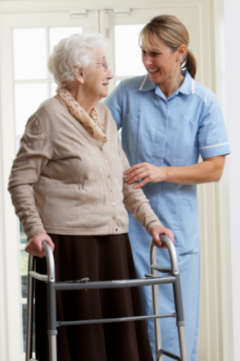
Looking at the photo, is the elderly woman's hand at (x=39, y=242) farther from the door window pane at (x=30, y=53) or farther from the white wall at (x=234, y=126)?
the door window pane at (x=30, y=53)

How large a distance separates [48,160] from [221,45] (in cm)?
175

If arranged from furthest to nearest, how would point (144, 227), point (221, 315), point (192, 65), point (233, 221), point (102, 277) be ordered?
point (221, 315), point (233, 221), point (192, 65), point (144, 227), point (102, 277)

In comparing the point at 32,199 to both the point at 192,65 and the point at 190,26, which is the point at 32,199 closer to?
the point at 192,65

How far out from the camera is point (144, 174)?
2197mm

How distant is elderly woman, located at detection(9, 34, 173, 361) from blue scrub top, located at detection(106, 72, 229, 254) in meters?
0.25

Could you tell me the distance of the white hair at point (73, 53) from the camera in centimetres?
212

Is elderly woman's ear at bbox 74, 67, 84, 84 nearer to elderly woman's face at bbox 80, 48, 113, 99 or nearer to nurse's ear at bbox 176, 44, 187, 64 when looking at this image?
elderly woman's face at bbox 80, 48, 113, 99

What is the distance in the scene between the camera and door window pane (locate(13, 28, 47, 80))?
12.4 feet

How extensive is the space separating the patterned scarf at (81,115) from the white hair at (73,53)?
0.21 feet

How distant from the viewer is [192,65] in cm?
254

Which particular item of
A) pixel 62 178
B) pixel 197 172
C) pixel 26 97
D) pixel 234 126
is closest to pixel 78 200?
pixel 62 178

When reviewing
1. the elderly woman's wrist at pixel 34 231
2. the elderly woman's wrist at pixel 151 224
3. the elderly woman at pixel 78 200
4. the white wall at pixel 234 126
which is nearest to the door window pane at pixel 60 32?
the white wall at pixel 234 126

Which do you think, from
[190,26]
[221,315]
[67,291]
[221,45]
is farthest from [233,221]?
[67,291]

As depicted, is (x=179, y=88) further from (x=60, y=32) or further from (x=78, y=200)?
(x=60, y=32)
